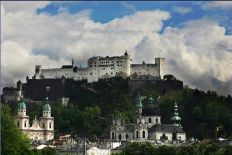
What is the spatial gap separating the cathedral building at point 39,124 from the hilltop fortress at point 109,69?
11.2 meters

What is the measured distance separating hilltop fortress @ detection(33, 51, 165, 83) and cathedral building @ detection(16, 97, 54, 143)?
11189 mm

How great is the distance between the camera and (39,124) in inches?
3693

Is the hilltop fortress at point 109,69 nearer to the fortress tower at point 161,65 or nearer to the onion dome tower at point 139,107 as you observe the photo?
the fortress tower at point 161,65

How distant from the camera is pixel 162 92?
100625 mm

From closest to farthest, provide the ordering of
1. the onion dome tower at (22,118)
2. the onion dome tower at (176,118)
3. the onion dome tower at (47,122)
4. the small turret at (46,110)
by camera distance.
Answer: the onion dome tower at (176,118)
the onion dome tower at (22,118)
the onion dome tower at (47,122)
the small turret at (46,110)

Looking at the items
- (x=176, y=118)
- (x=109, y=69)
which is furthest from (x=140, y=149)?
(x=109, y=69)

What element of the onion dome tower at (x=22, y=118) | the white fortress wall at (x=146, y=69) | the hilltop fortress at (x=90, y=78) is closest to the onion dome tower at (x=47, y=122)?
the onion dome tower at (x=22, y=118)

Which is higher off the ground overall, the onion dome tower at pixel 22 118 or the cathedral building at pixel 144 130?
the onion dome tower at pixel 22 118

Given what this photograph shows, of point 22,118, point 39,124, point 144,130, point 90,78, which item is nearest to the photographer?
point 144,130

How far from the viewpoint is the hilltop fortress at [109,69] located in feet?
336

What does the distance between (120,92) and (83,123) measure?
7.92m

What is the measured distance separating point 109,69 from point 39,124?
A: 44.1ft

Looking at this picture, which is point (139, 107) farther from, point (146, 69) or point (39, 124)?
point (146, 69)

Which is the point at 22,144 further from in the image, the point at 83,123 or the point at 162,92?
the point at 162,92
